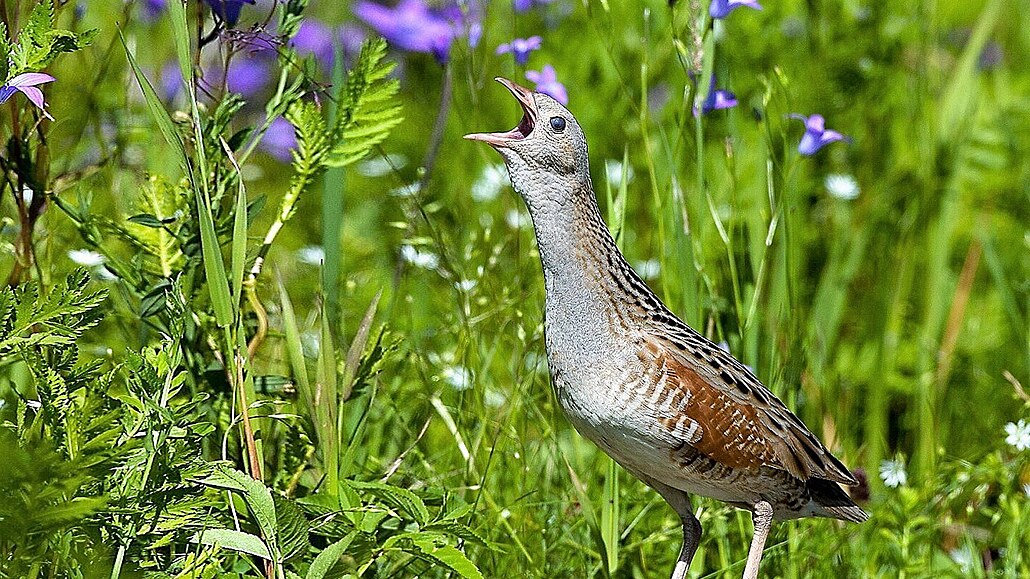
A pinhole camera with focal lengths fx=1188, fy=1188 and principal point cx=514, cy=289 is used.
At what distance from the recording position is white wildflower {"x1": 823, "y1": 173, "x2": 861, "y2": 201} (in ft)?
13.2

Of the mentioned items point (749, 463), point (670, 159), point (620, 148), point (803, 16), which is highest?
point (803, 16)

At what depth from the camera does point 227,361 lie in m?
2.38

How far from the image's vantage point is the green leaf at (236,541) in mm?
2004

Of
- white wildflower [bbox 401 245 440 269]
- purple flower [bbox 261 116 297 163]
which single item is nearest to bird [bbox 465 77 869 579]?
white wildflower [bbox 401 245 440 269]

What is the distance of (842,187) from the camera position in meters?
4.04

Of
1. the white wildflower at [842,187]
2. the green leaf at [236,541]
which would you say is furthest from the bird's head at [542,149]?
the white wildflower at [842,187]

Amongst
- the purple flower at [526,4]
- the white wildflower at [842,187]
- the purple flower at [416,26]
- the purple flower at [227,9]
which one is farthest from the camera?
the white wildflower at [842,187]

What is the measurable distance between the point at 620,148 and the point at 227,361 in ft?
7.99

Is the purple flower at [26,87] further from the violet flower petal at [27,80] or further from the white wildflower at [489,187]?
the white wildflower at [489,187]

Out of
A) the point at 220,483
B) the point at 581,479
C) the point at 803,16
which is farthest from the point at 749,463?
the point at 803,16

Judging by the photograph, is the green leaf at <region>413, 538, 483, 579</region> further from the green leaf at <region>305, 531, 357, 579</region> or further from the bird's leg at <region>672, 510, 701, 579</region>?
the bird's leg at <region>672, 510, 701, 579</region>

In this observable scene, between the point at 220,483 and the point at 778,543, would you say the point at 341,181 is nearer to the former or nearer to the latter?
the point at 220,483

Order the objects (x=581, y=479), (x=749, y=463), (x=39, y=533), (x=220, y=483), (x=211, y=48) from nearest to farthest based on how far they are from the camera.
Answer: (x=39, y=533), (x=220, y=483), (x=749, y=463), (x=581, y=479), (x=211, y=48)

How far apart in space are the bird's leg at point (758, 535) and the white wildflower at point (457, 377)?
0.84 meters
